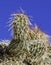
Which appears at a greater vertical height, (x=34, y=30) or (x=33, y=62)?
(x=34, y=30)

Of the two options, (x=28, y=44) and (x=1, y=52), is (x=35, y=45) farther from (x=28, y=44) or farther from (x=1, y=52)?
(x=1, y=52)

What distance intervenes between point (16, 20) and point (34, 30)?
1.10m

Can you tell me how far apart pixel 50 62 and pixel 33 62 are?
2.41 ft

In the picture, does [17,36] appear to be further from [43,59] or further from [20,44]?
[43,59]

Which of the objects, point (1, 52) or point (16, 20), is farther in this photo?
point (1, 52)

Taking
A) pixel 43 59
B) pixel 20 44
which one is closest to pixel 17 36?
pixel 20 44

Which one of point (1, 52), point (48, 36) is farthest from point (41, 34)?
point (1, 52)

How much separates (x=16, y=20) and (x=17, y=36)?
24.8 inches

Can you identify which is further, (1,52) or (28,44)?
(1,52)

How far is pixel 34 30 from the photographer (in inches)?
673

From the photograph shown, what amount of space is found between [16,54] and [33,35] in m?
0.89

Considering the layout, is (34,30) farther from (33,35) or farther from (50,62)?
(50,62)

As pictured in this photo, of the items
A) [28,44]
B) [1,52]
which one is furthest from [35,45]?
[1,52]

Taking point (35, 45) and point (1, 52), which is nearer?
point (35, 45)
